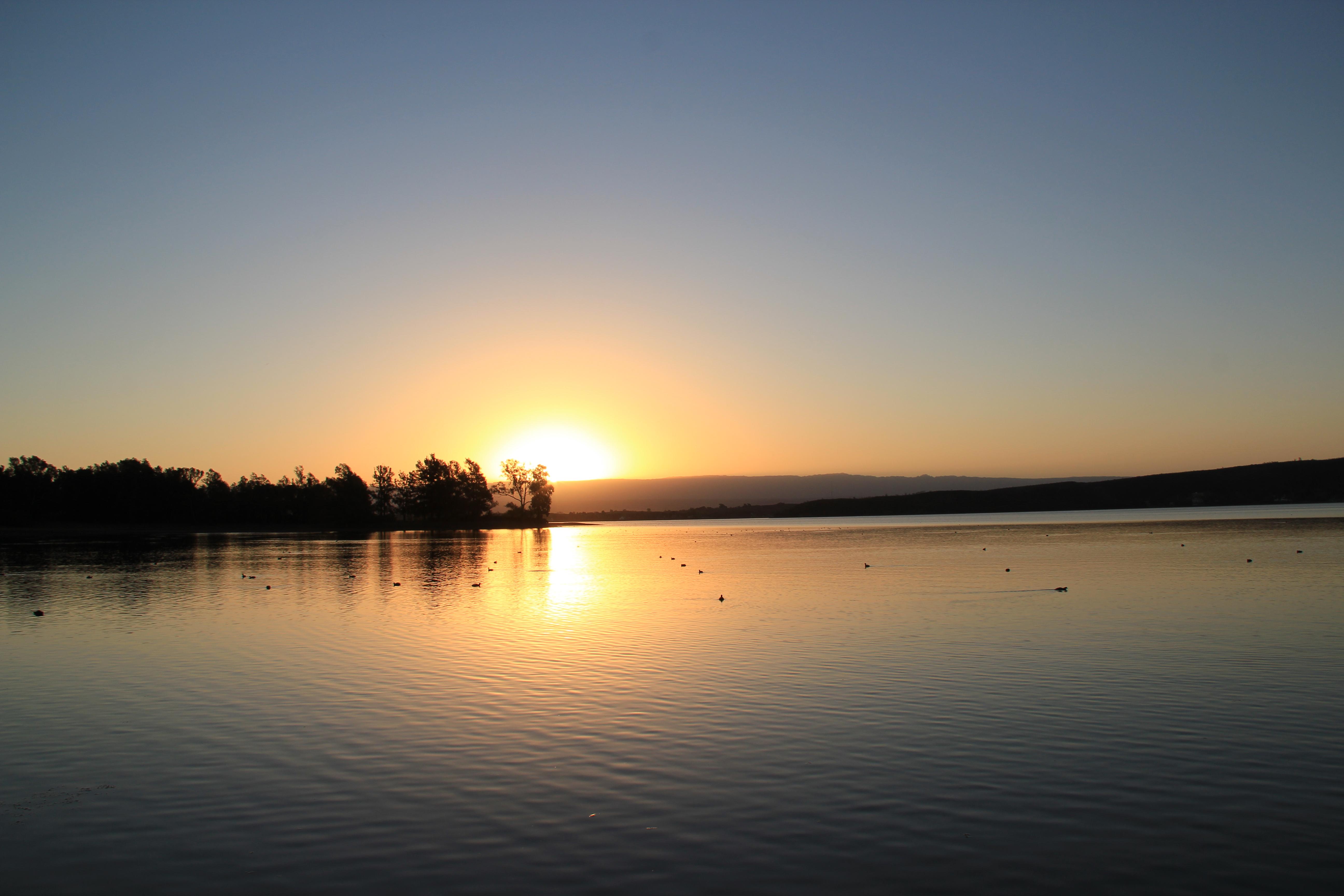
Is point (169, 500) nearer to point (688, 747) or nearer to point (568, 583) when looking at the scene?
point (568, 583)

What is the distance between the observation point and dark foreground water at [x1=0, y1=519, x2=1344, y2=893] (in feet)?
31.4

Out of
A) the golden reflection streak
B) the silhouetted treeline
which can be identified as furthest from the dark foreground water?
the silhouetted treeline

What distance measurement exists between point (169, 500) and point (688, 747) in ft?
596

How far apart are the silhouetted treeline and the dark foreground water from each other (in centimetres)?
14439

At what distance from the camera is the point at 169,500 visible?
16762 centimetres

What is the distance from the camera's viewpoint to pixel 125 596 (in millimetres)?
40938

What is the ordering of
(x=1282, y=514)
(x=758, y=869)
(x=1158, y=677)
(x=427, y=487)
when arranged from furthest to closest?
1. (x=427, y=487)
2. (x=1282, y=514)
3. (x=1158, y=677)
4. (x=758, y=869)

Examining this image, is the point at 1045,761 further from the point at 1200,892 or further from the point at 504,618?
the point at 504,618

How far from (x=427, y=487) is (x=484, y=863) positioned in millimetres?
196372

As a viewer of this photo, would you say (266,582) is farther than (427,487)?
No

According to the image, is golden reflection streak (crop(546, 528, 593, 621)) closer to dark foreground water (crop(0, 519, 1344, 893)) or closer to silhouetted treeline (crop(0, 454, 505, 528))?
dark foreground water (crop(0, 519, 1344, 893))

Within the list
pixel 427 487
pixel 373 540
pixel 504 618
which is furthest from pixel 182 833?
pixel 427 487

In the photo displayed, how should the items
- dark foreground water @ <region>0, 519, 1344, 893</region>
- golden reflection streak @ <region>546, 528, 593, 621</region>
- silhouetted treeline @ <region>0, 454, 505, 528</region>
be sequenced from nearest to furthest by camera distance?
dark foreground water @ <region>0, 519, 1344, 893</region> → golden reflection streak @ <region>546, 528, 593, 621</region> → silhouetted treeline @ <region>0, 454, 505, 528</region>

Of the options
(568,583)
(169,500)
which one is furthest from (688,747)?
(169,500)
